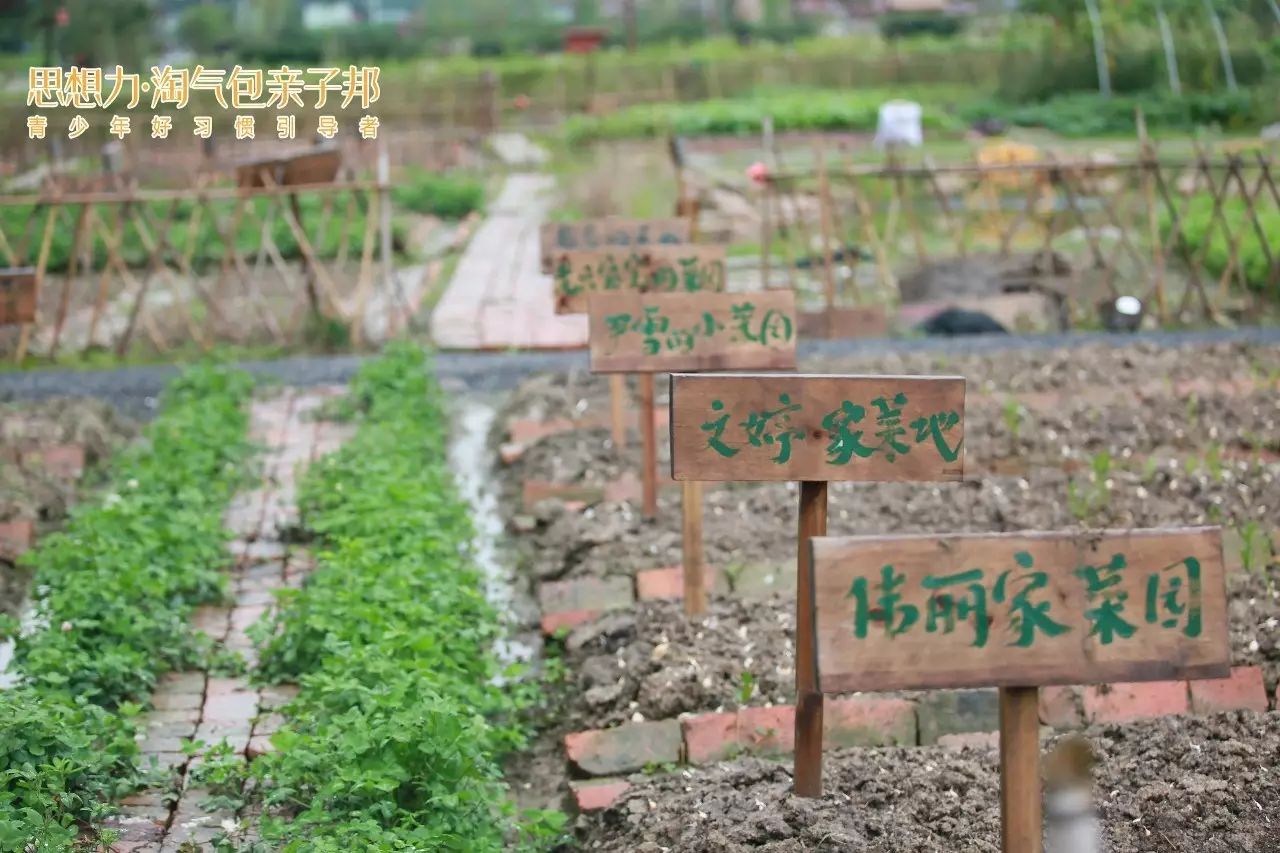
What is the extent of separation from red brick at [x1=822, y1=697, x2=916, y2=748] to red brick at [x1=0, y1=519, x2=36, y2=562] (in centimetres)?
372

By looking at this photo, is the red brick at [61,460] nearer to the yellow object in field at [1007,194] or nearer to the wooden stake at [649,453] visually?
the wooden stake at [649,453]

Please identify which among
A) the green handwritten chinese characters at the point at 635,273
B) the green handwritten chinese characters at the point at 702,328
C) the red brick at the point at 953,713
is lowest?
the red brick at the point at 953,713

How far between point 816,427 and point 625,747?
59.8 inches

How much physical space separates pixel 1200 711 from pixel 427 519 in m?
3.14

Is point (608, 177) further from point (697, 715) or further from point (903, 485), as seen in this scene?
point (697, 715)

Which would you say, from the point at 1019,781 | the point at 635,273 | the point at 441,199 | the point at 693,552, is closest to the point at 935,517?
the point at 693,552

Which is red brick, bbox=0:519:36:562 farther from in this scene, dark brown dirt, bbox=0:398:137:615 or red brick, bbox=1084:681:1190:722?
red brick, bbox=1084:681:1190:722

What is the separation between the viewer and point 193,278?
479 inches

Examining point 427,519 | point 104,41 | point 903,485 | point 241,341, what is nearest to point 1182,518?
point 903,485

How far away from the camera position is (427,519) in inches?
263

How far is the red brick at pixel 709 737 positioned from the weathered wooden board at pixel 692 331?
148 centimetres

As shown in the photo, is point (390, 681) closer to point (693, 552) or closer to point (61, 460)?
point (693, 552)

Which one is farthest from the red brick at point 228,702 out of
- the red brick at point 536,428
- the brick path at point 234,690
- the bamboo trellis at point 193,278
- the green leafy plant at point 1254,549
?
the bamboo trellis at point 193,278

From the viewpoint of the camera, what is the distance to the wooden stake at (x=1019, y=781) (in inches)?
134
